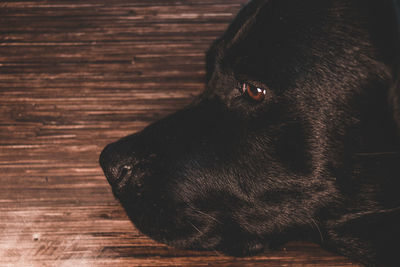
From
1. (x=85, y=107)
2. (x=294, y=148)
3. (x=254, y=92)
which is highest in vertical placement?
(x=254, y=92)

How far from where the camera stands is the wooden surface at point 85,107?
4.55 ft

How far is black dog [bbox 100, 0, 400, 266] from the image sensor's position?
1017mm

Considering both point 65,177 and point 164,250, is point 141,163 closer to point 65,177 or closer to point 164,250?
point 164,250

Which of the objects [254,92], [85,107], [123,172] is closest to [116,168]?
[123,172]

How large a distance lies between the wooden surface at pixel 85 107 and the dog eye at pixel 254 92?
23.4 inches

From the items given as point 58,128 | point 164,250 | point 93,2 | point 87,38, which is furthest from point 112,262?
point 93,2

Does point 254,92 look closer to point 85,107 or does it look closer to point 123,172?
point 123,172

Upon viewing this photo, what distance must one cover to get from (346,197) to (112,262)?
802 mm

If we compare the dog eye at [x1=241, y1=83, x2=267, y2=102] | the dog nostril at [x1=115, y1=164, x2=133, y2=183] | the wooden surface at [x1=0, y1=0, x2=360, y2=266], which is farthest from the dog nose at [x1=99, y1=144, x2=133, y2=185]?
the dog eye at [x1=241, y1=83, x2=267, y2=102]

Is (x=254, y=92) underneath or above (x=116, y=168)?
above

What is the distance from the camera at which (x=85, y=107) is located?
6.19 feet

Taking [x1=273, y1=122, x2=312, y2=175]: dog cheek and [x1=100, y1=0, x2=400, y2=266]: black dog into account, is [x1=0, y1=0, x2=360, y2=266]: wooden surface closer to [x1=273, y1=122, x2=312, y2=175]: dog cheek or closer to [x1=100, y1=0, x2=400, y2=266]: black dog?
[x1=100, y1=0, x2=400, y2=266]: black dog

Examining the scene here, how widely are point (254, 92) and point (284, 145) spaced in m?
0.17

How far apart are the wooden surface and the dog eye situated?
0.59 m
